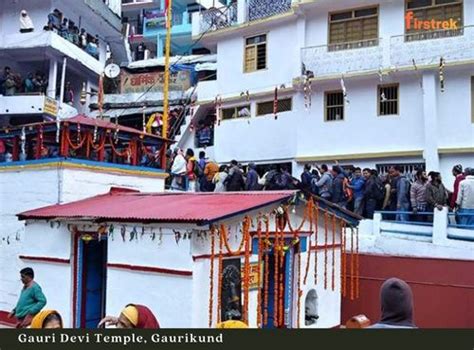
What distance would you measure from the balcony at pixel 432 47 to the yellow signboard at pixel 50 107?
45.5 feet

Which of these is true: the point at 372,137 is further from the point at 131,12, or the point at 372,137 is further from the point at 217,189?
the point at 131,12

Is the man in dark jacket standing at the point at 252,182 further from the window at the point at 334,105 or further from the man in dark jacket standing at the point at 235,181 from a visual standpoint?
the window at the point at 334,105

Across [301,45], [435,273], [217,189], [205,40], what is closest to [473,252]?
[435,273]

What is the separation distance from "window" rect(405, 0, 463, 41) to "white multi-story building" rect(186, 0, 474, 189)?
1.2 inches

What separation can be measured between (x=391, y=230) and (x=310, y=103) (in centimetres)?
773

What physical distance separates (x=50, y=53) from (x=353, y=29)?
13221mm

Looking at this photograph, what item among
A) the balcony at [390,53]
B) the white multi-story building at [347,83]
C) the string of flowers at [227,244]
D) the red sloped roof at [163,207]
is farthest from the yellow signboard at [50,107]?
the string of flowers at [227,244]

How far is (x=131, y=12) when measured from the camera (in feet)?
129

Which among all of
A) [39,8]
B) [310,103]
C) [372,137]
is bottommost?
[372,137]

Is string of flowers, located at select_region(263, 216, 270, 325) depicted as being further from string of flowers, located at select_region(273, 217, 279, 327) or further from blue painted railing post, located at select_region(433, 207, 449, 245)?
blue painted railing post, located at select_region(433, 207, 449, 245)
